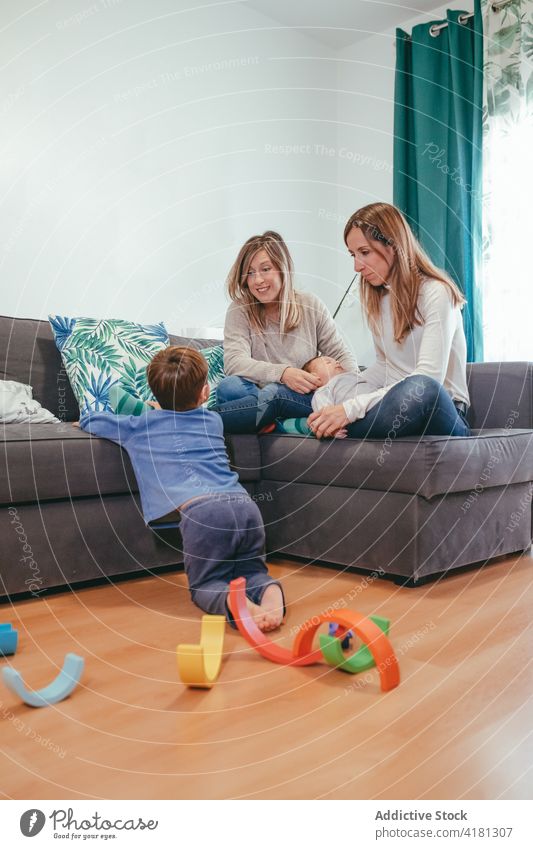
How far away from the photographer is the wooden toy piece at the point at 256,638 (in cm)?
134

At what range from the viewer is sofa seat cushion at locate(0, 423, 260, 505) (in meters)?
1.74

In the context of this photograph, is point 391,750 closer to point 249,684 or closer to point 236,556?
point 249,684

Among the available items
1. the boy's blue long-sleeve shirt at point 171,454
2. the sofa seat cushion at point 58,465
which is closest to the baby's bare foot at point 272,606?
the boy's blue long-sleeve shirt at point 171,454

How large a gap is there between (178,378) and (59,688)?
82 centimetres

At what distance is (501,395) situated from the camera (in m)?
2.47

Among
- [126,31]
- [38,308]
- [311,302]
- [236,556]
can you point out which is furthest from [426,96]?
[236,556]

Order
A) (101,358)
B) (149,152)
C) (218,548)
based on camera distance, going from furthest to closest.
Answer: (149,152)
(101,358)
(218,548)

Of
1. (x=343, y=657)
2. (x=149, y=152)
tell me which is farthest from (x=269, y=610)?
(x=149, y=152)

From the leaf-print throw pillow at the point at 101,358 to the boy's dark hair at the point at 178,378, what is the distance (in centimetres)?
48

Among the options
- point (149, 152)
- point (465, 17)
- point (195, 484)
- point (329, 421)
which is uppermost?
point (465, 17)

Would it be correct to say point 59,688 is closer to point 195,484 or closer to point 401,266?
point 195,484

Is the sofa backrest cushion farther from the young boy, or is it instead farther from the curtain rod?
the curtain rod

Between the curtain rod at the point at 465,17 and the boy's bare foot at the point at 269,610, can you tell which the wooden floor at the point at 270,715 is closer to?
the boy's bare foot at the point at 269,610
